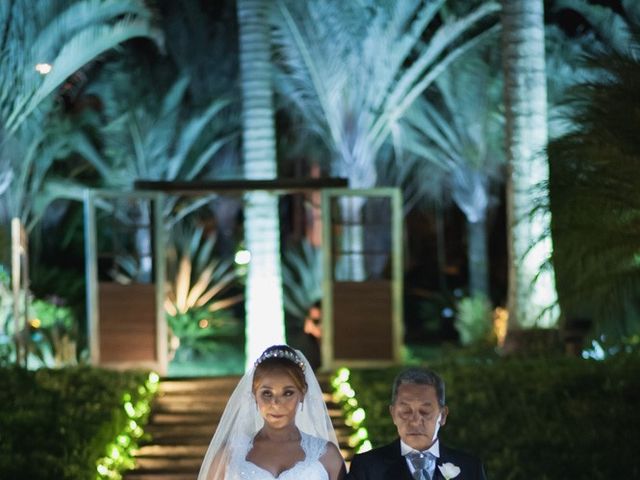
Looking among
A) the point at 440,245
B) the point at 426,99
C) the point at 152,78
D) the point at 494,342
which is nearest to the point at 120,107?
the point at 152,78

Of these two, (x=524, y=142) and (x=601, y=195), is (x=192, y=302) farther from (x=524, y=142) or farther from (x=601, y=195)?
(x=601, y=195)

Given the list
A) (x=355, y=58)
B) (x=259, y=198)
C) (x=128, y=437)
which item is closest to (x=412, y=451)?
(x=128, y=437)

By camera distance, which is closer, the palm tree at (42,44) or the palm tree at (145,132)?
the palm tree at (42,44)

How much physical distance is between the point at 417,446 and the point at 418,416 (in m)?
0.11

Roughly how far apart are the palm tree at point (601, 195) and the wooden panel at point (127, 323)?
5.66 m

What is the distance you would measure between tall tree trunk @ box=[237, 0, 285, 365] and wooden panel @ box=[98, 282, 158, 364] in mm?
1489

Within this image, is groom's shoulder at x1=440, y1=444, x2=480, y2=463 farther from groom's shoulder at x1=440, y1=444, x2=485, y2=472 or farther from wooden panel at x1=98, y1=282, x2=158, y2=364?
wooden panel at x1=98, y1=282, x2=158, y2=364

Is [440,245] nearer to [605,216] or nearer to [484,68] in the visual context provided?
[484,68]

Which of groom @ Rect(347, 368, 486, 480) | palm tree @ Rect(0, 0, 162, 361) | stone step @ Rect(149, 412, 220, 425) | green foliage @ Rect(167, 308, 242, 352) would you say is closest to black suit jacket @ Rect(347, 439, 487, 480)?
groom @ Rect(347, 368, 486, 480)

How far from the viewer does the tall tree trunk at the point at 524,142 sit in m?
16.0

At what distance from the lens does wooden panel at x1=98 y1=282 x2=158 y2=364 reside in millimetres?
16469

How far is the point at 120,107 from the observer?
2402 centimetres

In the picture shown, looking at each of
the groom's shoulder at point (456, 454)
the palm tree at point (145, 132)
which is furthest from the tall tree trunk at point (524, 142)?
the groom's shoulder at point (456, 454)

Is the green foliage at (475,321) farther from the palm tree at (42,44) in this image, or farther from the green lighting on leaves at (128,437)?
the green lighting on leaves at (128,437)
